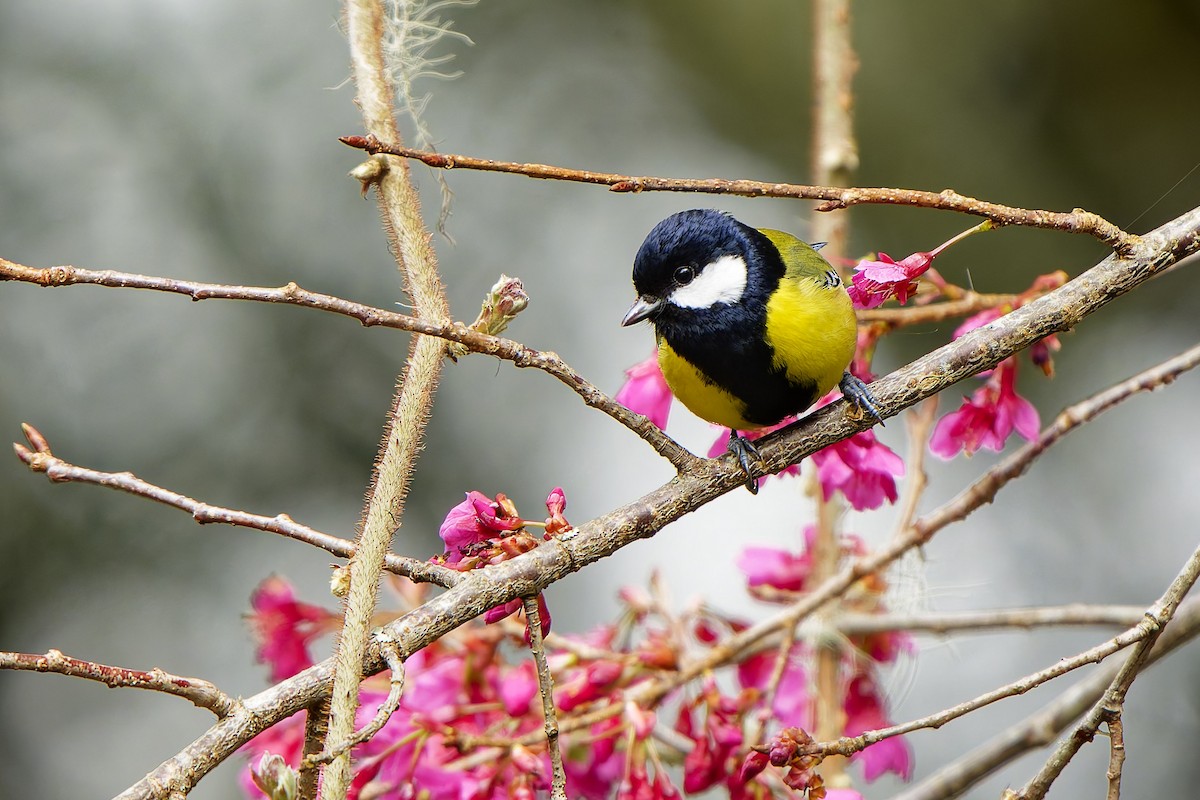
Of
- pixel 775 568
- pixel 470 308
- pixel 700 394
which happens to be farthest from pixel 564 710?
pixel 470 308

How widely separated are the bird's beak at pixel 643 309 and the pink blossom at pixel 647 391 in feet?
0.21

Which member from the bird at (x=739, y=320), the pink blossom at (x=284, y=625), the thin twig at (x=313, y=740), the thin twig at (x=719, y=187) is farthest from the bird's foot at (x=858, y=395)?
the pink blossom at (x=284, y=625)

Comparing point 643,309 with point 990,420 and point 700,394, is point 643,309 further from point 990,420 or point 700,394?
point 990,420

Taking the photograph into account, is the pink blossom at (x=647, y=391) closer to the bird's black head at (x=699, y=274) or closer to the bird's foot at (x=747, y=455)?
the bird's black head at (x=699, y=274)

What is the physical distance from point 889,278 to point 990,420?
31 centimetres

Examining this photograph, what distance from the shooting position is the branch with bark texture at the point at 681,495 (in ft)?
2.76

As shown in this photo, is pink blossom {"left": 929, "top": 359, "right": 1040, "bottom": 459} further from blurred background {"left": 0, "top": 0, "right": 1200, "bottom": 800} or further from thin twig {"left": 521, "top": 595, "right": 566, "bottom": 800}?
blurred background {"left": 0, "top": 0, "right": 1200, "bottom": 800}

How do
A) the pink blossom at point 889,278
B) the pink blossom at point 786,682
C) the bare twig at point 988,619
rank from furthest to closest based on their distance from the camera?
the pink blossom at point 786,682 < the bare twig at point 988,619 < the pink blossom at point 889,278

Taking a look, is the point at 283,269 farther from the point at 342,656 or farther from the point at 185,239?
the point at 342,656

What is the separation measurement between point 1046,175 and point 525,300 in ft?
9.59

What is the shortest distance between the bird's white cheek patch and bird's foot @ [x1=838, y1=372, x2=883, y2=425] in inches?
7.1

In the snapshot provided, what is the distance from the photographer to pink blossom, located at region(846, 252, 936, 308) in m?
1.12

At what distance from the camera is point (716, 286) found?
56.0 inches

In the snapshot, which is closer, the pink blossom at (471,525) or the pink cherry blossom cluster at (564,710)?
the pink blossom at (471,525)
